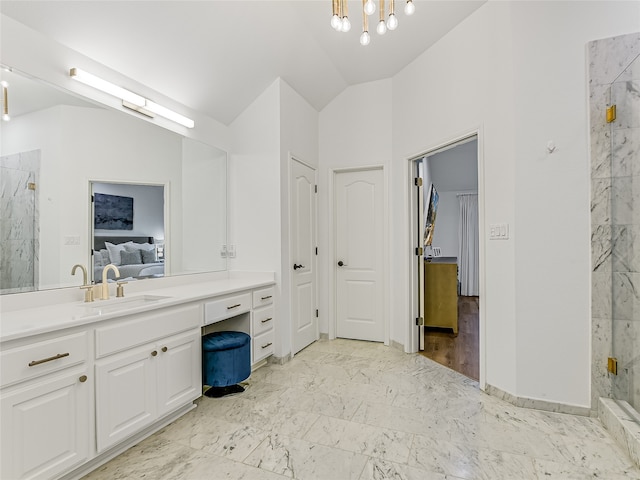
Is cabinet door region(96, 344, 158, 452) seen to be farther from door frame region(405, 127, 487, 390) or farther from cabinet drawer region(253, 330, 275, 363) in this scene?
door frame region(405, 127, 487, 390)

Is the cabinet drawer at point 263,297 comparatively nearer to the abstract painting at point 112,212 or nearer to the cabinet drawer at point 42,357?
the abstract painting at point 112,212

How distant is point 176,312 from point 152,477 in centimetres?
89

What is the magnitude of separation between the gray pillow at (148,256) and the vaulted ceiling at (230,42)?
132 centimetres

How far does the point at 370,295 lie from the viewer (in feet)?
13.4

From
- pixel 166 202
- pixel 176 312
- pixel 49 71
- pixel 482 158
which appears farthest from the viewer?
pixel 166 202

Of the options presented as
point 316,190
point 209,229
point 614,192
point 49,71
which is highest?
point 49,71

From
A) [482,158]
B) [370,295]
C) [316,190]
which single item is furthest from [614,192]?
[316,190]

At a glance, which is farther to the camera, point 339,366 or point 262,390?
point 339,366

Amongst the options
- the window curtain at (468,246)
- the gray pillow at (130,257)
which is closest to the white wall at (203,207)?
the gray pillow at (130,257)

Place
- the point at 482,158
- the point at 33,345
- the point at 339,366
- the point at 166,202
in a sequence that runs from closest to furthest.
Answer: the point at 33,345
the point at 482,158
the point at 166,202
the point at 339,366

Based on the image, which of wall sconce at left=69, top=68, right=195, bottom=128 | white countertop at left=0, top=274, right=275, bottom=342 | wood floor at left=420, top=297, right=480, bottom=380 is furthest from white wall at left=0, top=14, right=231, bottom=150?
wood floor at left=420, top=297, right=480, bottom=380

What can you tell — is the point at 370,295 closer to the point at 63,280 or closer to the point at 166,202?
the point at 166,202

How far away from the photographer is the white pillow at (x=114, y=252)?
2424mm

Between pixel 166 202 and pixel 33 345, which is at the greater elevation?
pixel 166 202
